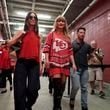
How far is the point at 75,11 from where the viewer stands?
9703 mm

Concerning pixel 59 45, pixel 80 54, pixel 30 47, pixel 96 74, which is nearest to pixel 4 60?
pixel 96 74

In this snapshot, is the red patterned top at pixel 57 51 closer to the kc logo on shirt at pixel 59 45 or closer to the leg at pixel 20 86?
the kc logo on shirt at pixel 59 45

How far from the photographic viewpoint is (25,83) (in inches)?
108

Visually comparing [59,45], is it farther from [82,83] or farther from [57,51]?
[82,83]

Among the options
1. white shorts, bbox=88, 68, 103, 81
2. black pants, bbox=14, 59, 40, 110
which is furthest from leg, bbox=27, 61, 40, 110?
white shorts, bbox=88, 68, 103, 81

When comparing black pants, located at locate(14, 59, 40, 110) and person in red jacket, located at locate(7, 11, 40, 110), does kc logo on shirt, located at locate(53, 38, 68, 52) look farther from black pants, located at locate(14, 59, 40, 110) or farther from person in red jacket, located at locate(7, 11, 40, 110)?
black pants, located at locate(14, 59, 40, 110)

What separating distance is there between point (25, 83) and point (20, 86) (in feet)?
0.26

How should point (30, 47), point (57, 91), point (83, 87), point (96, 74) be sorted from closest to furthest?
point (30, 47)
point (57, 91)
point (83, 87)
point (96, 74)

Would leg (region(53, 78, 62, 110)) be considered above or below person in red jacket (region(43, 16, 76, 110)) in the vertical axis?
below

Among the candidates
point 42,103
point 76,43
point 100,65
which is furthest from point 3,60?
point 76,43

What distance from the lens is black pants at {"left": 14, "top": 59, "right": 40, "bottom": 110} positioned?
2.70m

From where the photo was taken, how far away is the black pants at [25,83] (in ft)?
8.86

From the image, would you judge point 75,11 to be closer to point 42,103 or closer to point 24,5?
point 24,5

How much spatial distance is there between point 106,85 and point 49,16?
17.9 ft
